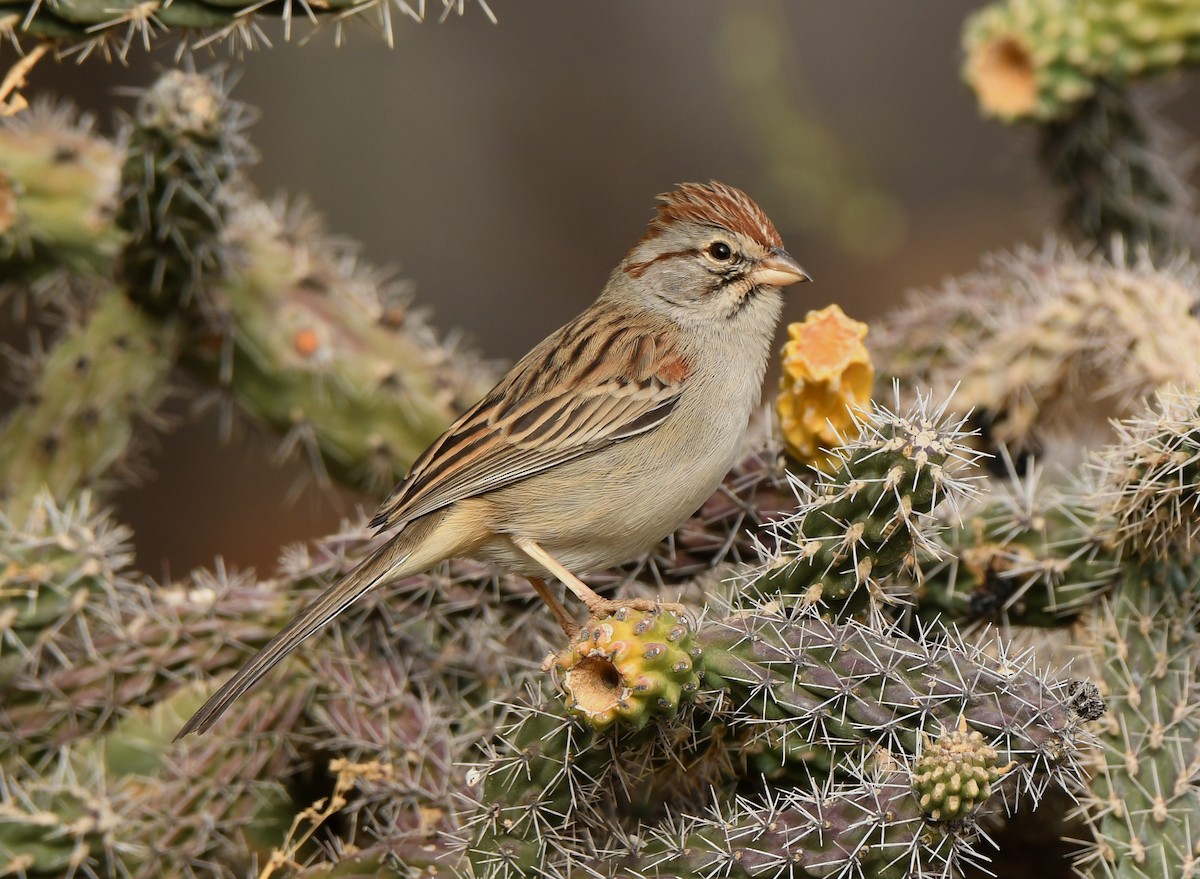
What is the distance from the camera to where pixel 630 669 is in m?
2.51


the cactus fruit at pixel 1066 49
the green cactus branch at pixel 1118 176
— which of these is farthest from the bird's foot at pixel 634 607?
the green cactus branch at pixel 1118 176

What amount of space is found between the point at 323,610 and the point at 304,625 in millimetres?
59

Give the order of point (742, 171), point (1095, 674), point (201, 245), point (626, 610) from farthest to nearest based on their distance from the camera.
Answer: point (742, 171)
point (201, 245)
point (1095, 674)
point (626, 610)

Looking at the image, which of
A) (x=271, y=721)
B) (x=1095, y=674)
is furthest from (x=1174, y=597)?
(x=271, y=721)

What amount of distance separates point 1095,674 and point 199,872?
7.89ft

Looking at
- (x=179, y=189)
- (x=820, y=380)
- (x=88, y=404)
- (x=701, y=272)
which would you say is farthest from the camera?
(x=88, y=404)

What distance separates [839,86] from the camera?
10.3 meters

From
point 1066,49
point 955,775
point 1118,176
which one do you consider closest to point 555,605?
point 955,775

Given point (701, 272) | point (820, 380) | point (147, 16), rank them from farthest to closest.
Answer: point (701, 272)
point (820, 380)
point (147, 16)

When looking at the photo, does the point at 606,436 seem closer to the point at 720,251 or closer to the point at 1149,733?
the point at 720,251

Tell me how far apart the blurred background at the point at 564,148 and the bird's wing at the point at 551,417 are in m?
4.97

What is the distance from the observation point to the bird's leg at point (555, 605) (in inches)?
138

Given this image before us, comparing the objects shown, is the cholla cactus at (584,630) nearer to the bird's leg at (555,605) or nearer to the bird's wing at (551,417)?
the bird's leg at (555,605)

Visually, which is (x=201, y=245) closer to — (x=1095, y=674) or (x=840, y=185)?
(x=1095, y=674)
